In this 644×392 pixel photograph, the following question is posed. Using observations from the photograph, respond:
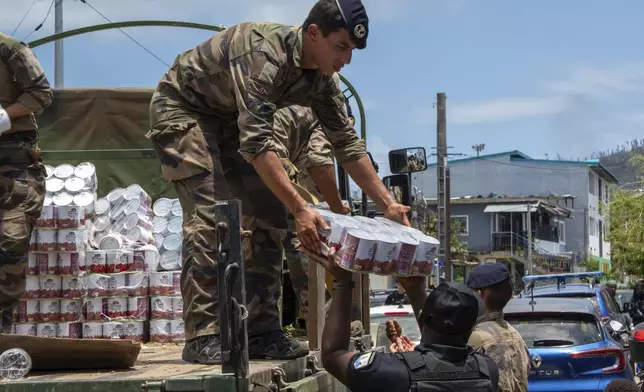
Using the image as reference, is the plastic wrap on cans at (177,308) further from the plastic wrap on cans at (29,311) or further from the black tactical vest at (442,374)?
the black tactical vest at (442,374)

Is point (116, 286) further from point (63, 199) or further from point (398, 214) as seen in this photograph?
point (398, 214)

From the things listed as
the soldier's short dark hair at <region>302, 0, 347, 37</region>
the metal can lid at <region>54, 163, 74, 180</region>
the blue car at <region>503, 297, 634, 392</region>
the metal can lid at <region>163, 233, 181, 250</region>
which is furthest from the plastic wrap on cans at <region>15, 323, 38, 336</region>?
the blue car at <region>503, 297, 634, 392</region>

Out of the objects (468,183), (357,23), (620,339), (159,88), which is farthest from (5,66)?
(468,183)

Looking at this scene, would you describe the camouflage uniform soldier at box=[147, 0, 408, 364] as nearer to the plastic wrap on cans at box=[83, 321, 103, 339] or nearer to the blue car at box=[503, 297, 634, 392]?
the plastic wrap on cans at box=[83, 321, 103, 339]

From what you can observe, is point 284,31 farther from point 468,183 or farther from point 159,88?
point 468,183

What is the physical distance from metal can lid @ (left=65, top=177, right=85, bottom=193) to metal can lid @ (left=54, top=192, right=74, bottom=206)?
97 mm

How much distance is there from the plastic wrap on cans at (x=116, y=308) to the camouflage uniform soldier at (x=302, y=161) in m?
1.13

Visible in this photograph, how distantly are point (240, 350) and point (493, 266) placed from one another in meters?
2.09

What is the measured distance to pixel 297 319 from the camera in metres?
8.19

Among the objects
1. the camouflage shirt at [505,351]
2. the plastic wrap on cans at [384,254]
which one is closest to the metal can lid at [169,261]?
the camouflage shirt at [505,351]

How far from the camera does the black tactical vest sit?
3.78m

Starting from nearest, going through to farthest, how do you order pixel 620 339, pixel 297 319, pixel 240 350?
1. pixel 240 350
2. pixel 297 319
3. pixel 620 339

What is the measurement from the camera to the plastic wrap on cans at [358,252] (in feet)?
13.3

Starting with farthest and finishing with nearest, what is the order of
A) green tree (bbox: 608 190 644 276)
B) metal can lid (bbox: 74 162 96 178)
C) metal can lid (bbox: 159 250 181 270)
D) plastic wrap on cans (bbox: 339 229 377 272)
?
green tree (bbox: 608 190 644 276) < metal can lid (bbox: 74 162 96 178) < metal can lid (bbox: 159 250 181 270) < plastic wrap on cans (bbox: 339 229 377 272)
